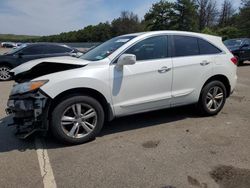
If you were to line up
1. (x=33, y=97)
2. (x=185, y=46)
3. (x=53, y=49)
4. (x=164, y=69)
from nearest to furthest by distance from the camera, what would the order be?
1. (x=33, y=97)
2. (x=164, y=69)
3. (x=185, y=46)
4. (x=53, y=49)

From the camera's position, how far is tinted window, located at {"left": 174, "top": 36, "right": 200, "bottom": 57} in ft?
18.3

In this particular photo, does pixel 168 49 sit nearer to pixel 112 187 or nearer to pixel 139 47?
pixel 139 47

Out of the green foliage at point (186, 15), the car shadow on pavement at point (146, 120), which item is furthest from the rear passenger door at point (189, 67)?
the green foliage at point (186, 15)

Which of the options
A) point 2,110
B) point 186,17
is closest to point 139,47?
point 2,110

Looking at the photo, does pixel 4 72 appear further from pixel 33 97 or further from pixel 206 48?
pixel 206 48

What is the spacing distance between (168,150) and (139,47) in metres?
1.80

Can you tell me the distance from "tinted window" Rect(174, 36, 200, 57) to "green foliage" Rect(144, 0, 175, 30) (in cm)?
7004

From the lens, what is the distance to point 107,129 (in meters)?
5.44

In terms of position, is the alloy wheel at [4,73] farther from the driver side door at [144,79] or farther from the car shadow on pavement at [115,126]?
the driver side door at [144,79]

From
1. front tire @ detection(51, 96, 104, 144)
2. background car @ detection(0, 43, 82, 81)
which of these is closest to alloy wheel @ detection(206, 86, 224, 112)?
front tire @ detection(51, 96, 104, 144)

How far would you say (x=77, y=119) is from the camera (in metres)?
4.65

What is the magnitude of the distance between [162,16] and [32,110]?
2929 inches

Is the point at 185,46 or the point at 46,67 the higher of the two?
the point at 185,46

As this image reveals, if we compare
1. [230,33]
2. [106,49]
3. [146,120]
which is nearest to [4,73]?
[106,49]
